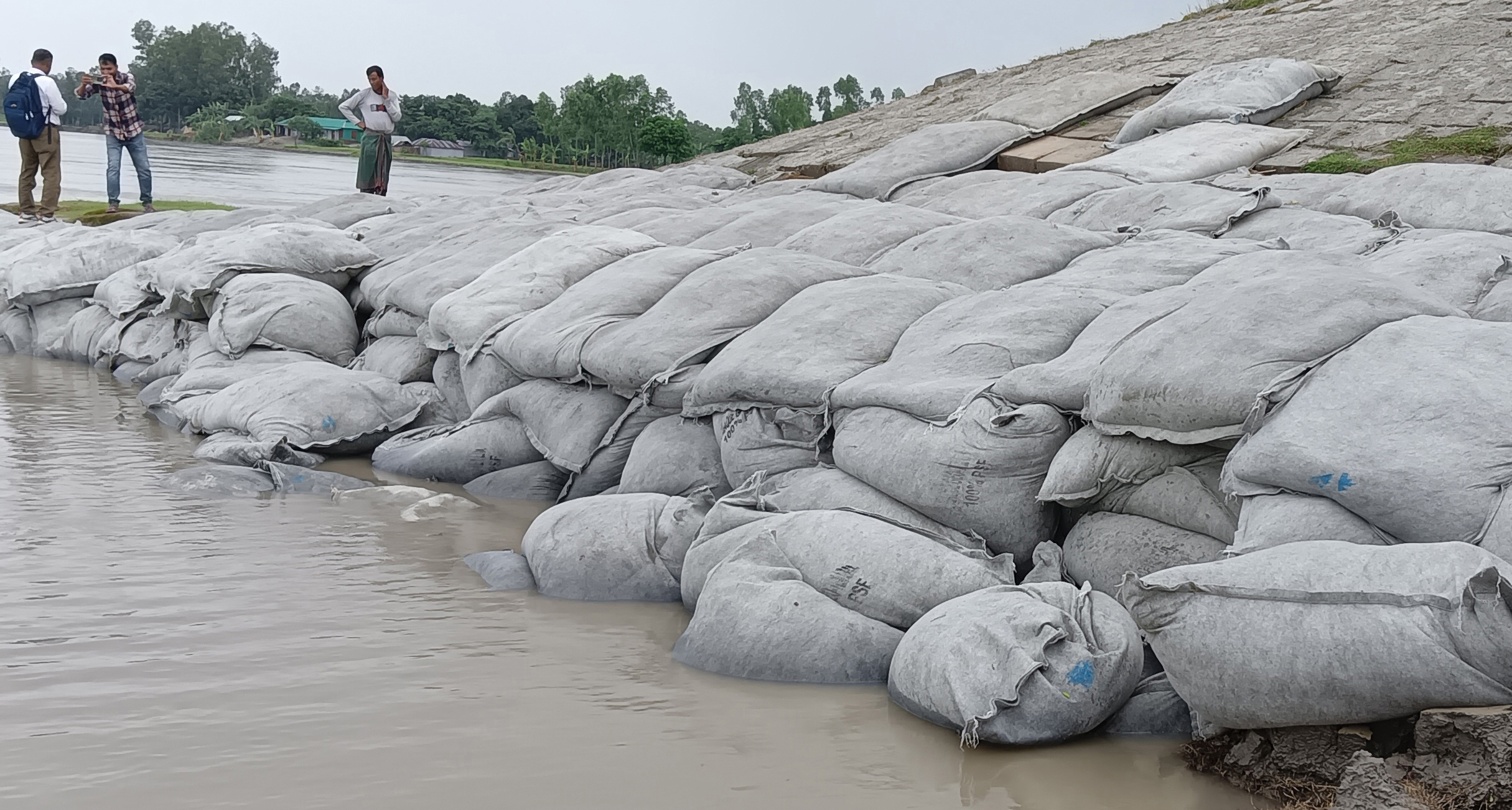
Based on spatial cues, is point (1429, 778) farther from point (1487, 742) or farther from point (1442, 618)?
point (1442, 618)

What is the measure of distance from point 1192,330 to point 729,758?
4.65 feet

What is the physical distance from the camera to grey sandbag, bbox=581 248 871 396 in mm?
4270

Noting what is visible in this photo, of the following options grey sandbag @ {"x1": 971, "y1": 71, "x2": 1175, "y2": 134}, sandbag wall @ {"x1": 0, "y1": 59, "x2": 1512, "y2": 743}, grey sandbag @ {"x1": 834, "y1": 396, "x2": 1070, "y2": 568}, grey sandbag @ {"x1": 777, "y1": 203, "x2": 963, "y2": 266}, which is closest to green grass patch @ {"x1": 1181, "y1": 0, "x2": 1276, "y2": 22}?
grey sandbag @ {"x1": 971, "y1": 71, "x2": 1175, "y2": 134}

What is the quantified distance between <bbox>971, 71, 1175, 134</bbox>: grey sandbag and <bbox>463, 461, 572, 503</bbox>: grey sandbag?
4.64 metres

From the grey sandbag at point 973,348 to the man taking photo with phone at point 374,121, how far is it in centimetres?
755

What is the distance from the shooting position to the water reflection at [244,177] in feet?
51.4

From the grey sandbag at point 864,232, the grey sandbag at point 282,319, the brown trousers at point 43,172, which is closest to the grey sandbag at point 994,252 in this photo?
the grey sandbag at point 864,232

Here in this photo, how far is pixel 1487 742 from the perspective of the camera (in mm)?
1936

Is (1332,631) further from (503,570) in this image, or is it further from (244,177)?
(244,177)

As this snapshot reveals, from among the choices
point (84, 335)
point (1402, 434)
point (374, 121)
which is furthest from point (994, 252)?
point (374, 121)

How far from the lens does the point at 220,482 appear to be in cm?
439

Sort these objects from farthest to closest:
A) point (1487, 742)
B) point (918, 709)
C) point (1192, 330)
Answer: point (1192, 330) < point (918, 709) < point (1487, 742)

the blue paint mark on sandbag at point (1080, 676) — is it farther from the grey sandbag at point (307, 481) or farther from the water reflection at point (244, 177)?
the water reflection at point (244, 177)

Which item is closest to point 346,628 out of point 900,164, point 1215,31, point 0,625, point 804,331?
point 0,625
